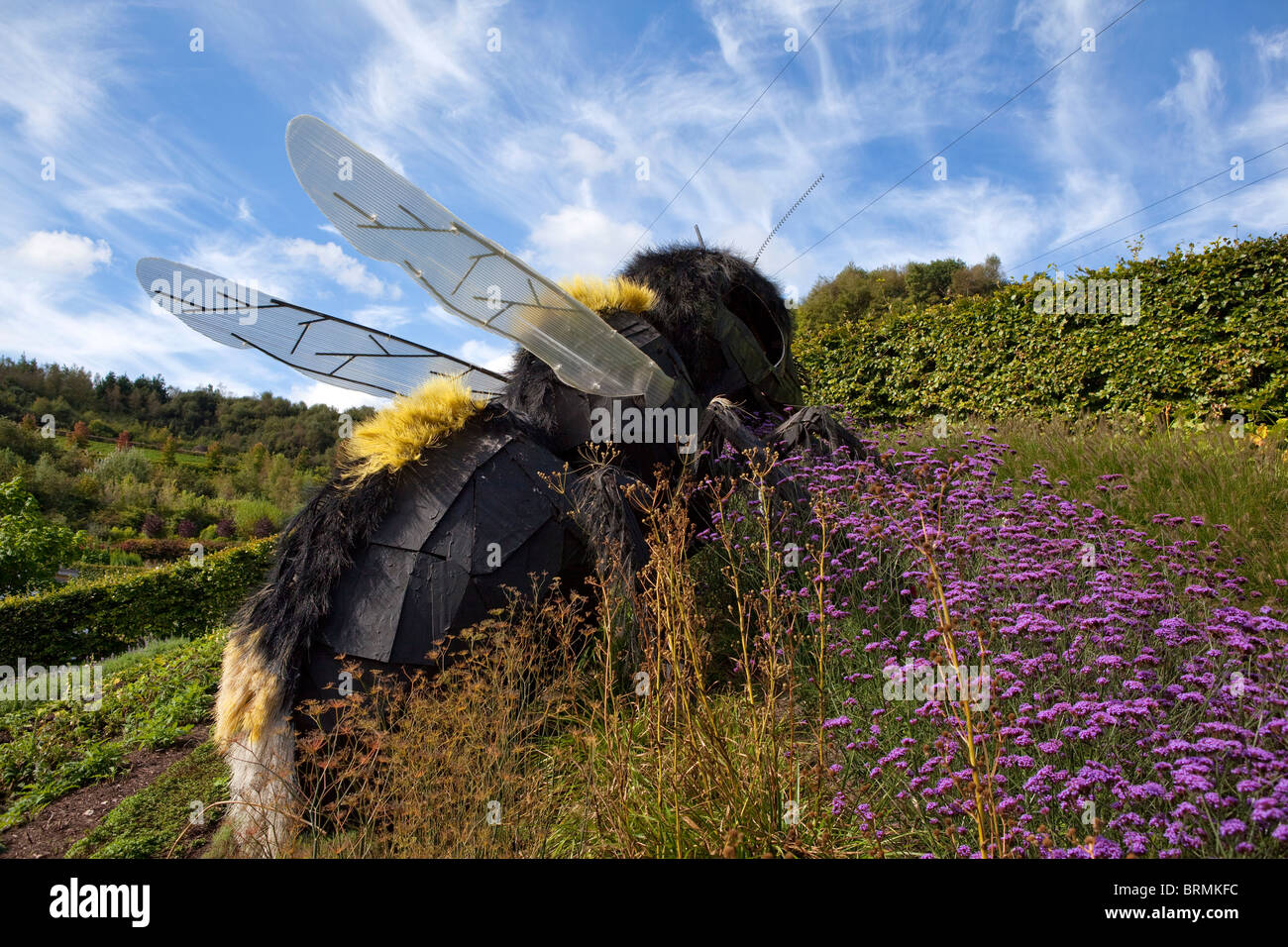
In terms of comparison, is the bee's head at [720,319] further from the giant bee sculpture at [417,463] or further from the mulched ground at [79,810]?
the mulched ground at [79,810]

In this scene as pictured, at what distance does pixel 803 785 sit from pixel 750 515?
2429 millimetres

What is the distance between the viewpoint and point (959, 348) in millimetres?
10531

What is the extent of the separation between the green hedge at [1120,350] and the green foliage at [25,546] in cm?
1071

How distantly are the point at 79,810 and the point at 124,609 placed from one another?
5309 millimetres

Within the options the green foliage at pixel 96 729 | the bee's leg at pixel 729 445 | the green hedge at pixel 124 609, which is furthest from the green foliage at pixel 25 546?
the bee's leg at pixel 729 445

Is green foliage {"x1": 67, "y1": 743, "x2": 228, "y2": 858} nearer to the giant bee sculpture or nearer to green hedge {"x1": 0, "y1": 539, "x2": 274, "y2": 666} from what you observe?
the giant bee sculpture

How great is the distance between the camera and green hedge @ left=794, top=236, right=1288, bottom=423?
752cm

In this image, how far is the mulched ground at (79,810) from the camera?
13.9 feet

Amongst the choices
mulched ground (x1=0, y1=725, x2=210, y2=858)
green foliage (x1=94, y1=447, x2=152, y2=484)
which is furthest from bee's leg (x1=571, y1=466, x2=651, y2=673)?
green foliage (x1=94, y1=447, x2=152, y2=484)

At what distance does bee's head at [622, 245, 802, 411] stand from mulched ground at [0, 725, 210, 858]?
4.75 metres

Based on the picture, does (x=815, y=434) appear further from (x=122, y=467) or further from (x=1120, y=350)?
(x=122, y=467)

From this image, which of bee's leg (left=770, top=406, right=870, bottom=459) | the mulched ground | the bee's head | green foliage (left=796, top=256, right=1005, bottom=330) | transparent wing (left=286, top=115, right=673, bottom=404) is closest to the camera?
transparent wing (left=286, top=115, right=673, bottom=404)

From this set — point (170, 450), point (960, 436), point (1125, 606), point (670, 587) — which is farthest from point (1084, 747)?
point (170, 450)
